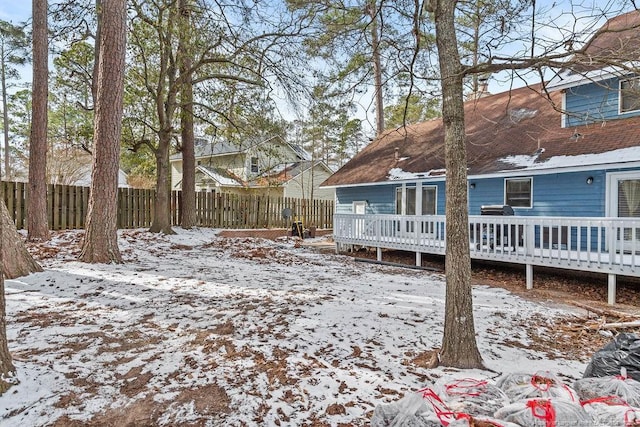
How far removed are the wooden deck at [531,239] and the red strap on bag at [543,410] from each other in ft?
14.6

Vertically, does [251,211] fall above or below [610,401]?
above

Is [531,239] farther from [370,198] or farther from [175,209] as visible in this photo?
[175,209]

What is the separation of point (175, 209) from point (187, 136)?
304cm

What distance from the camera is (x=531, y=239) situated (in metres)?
7.03

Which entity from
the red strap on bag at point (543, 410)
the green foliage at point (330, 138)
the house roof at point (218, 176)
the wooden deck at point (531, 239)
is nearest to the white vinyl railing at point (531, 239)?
the wooden deck at point (531, 239)

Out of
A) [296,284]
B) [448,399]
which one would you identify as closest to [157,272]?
[296,284]

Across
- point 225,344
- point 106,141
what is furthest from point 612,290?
point 106,141

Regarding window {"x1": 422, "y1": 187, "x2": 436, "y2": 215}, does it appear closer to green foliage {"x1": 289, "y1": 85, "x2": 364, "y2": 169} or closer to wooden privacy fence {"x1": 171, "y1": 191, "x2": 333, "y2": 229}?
wooden privacy fence {"x1": 171, "y1": 191, "x2": 333, "y2": 229}

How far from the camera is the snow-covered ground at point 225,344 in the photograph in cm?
245

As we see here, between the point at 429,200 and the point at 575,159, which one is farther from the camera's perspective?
the point at 429,200

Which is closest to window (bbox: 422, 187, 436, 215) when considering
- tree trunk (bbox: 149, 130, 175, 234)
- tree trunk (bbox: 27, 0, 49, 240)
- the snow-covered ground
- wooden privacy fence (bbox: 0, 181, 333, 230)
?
the snow-covered ground

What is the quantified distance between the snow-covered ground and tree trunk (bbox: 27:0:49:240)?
2.90 meters

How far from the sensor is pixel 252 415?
238 cm

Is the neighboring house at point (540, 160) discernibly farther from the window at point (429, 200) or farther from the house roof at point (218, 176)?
the house roof at point (218, 176)
